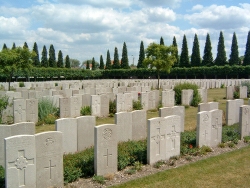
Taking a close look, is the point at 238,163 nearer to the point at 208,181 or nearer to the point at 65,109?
the point at 208,181

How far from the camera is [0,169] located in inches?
250

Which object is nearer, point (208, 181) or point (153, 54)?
point (208, 181)

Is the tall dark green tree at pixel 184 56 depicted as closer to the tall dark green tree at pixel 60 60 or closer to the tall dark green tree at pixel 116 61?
the tall dark green tree at pixel 116 61

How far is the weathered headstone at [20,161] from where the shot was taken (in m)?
5.29

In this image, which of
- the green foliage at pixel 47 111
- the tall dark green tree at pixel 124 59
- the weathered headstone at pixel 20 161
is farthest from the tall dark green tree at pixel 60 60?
the weathered headstone at pixel 20 161

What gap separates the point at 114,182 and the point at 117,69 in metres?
61.9

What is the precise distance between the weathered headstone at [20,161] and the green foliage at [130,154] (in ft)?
7.24

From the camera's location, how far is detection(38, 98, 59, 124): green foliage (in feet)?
42.3

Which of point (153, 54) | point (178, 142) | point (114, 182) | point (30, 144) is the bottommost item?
point (114, 182)

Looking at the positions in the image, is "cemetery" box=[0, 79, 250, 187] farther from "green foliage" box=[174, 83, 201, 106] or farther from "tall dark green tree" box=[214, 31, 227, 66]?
"tall dark green tree" box=[214, 31, 227, 66]

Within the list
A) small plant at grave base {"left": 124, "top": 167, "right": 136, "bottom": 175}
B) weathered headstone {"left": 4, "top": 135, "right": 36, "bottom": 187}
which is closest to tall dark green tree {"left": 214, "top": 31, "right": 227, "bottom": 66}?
small plant at grave base {"left": 124, "top": 167, "right": 136, "bottom": 175}

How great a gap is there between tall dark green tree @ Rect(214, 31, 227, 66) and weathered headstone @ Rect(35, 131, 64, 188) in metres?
56.9

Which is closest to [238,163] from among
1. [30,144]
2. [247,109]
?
[247,109]

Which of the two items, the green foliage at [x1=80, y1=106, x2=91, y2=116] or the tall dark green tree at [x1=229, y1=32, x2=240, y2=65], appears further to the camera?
the tall dark green tree at [x1=229, y1=32, x2=240, y2=65]
